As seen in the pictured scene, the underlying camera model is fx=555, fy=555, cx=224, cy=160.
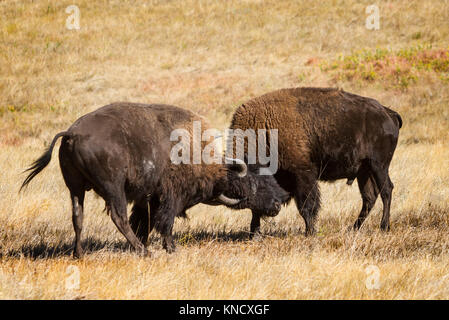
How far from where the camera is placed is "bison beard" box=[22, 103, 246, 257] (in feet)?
17.5

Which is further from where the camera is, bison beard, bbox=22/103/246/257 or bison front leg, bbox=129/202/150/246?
bison front leg, bbox=129/202/150/246

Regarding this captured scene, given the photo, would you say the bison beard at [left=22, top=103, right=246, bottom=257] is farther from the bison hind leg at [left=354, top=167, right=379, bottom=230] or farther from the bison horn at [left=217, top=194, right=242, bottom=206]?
the bison hind leg at [left=354, top=167, right=379, bottom=230]

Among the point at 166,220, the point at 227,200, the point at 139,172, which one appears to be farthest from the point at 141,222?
the point at 227,200

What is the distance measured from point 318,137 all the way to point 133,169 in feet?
9.18

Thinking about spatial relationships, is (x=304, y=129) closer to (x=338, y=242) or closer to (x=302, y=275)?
(x=338, y=242)

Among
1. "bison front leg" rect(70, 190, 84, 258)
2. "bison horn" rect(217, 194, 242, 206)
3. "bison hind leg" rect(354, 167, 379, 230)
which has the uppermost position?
"bison front leg" rect(70, 190, 84, 258)

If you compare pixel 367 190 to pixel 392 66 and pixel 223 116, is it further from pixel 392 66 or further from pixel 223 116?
pixel 392 66

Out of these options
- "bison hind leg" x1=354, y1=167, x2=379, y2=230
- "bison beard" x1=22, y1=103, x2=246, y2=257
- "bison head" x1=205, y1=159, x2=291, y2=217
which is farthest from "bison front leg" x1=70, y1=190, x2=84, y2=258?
"bison hind leg" x1=354, y1=167, x2=379, y2=230

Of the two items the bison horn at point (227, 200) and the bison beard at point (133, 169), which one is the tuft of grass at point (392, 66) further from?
the bison beard at point (133, 169)

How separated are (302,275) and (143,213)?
233cm

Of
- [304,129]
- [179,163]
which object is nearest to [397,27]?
[304,129]

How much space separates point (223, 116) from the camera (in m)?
19.2
